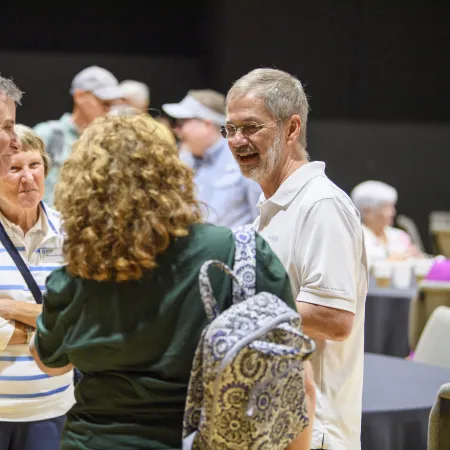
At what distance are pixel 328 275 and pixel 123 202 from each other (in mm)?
640

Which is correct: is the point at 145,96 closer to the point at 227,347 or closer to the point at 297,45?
the point at 297,45

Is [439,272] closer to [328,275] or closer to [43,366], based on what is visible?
[328,275]

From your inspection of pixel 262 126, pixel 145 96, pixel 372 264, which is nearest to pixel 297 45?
pixel 145 96

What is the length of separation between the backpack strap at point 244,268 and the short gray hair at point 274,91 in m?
0.77

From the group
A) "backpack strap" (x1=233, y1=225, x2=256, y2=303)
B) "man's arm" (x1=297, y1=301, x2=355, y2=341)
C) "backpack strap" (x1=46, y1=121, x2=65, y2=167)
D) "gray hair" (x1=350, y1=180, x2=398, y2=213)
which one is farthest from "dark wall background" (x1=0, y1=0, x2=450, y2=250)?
"backpack strap" (x1=233, y1=225, x2=256, y2=303)

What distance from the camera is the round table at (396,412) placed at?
2852 millimetres

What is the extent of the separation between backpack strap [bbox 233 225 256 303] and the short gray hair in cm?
77

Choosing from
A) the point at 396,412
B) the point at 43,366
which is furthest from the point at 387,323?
the point at 43,366

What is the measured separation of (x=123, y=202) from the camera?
167 cm

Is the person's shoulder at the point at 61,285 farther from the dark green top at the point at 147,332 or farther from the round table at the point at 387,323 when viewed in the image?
the round table at the point at 387,323

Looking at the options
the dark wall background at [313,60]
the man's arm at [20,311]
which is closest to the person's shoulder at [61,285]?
the man's arm at [20,311]

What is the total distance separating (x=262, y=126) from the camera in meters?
2.37

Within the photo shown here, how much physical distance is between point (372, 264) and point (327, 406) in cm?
382

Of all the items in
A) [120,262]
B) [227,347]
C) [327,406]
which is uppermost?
[120,262]
